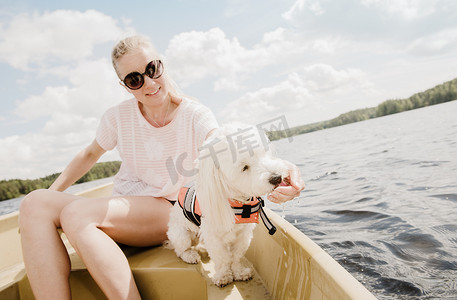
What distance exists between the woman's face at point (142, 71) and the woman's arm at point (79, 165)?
2.25 feet

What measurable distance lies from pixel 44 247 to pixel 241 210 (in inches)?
43.3

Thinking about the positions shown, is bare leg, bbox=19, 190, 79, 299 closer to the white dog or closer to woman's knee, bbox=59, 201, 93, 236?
woman's knee, bbox=59, 201, 93, 236

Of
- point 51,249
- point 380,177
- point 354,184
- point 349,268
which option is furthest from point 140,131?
point 380,177

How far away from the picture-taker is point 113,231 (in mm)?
1876

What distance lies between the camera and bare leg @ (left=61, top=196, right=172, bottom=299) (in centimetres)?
149

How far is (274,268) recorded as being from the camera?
5.74 ft

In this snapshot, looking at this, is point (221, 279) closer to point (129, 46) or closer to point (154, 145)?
point (154, 145)

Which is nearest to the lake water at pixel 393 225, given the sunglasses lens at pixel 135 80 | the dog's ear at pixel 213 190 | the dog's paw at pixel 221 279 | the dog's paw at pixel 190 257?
the dog's ear at pixel 213 190

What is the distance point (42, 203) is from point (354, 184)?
540cm

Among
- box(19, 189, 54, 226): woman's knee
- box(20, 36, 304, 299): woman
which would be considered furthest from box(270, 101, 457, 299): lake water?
box(19, 189, 54, 226): woman's knee

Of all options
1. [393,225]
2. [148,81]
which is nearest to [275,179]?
[148,81]

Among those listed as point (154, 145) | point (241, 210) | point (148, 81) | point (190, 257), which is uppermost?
point (148, 81)

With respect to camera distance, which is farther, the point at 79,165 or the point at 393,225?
the point at 393,225

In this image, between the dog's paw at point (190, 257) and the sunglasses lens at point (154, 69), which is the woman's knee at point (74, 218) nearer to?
the dog's paw at point (190, 257)
